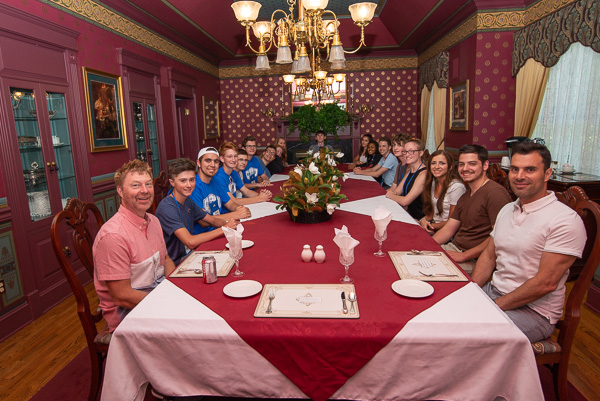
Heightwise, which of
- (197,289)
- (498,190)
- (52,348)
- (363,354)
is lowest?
(52,348)

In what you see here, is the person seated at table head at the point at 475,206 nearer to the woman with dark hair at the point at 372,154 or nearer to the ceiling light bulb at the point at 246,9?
the ceiling light bulb at the point at 246,9

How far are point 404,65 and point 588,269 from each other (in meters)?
8.30

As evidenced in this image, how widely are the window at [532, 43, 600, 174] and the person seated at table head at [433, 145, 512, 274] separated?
8.44 feet

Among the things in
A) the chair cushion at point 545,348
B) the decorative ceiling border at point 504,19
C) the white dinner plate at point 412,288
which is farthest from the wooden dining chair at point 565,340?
→ the decorative ceiling border at point 504,19

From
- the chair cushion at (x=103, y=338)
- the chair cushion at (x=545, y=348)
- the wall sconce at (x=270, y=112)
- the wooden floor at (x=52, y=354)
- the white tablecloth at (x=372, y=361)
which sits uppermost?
the wall sconce at (x=270, y=112)

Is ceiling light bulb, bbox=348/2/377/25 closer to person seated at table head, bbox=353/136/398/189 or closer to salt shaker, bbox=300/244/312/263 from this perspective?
salt shaker, bbox=300/244/312/263

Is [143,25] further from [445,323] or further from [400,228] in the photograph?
[445,323]

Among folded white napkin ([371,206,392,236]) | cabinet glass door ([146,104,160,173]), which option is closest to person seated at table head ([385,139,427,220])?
folded white napkin ([371,206,392,236])

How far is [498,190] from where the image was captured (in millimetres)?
2504

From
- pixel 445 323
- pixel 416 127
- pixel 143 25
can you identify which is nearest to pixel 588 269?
pixel 445 323

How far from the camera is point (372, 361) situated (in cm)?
135

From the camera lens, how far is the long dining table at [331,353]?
4.34 feet

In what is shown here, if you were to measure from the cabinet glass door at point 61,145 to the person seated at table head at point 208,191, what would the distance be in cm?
162

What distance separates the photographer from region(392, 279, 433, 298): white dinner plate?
155 cm
